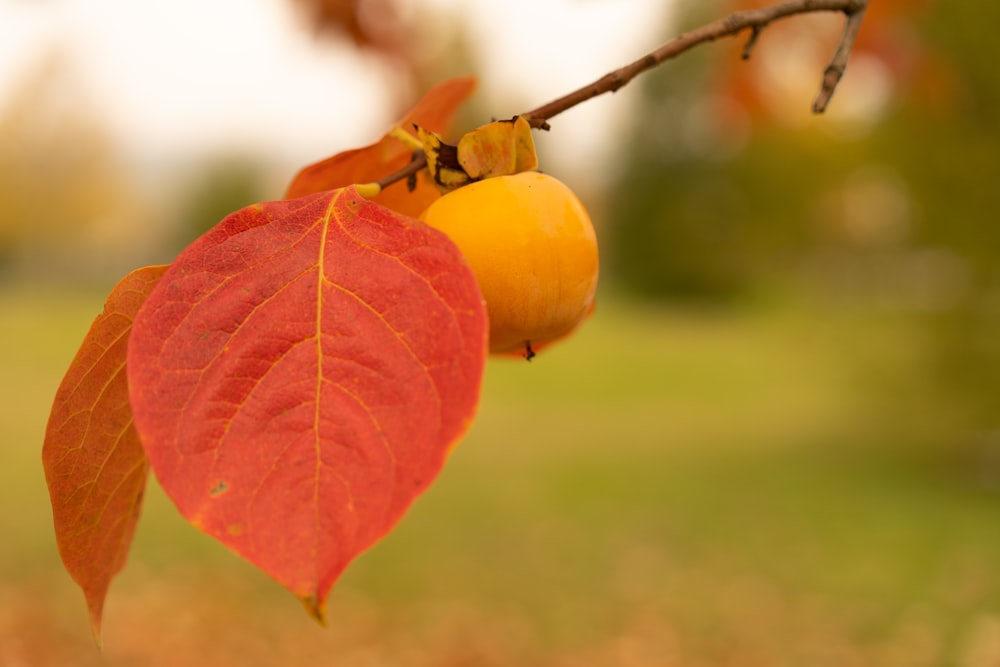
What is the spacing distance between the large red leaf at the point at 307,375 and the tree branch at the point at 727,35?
4.9 inches

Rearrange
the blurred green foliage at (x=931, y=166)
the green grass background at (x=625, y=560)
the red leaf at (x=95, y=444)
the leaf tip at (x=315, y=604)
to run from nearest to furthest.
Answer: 1. the leaf tip at (x=315, y=604)
2. the red leaf at (x=95, y=444)
3. the blurred green foliage at (x=931, y=166)
4. the green grass background at (x=625, y=560)

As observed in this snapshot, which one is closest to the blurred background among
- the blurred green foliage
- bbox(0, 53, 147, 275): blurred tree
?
the blurred green foliage

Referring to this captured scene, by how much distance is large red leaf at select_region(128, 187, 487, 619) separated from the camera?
358 mm

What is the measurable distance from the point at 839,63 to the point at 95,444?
18.6 inches

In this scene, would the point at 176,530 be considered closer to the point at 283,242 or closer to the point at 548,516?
the point at 548,516

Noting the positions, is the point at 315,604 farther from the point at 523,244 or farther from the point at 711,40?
the point at 711,40

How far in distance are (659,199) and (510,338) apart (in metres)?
15.9

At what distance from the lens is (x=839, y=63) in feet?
1.96

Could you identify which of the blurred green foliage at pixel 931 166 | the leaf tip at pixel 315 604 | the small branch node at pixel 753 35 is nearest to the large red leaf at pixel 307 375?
the leaf tip at pixel 315 604

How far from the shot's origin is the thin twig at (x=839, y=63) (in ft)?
1.96

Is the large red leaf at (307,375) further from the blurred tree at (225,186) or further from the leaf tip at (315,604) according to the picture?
the blurred tree at (225,186)

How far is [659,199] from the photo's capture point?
630 inches

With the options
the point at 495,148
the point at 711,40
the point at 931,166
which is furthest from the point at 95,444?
the point at 931,166

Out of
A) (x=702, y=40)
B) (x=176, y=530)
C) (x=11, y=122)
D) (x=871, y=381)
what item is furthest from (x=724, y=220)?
(x=702, y=40)
